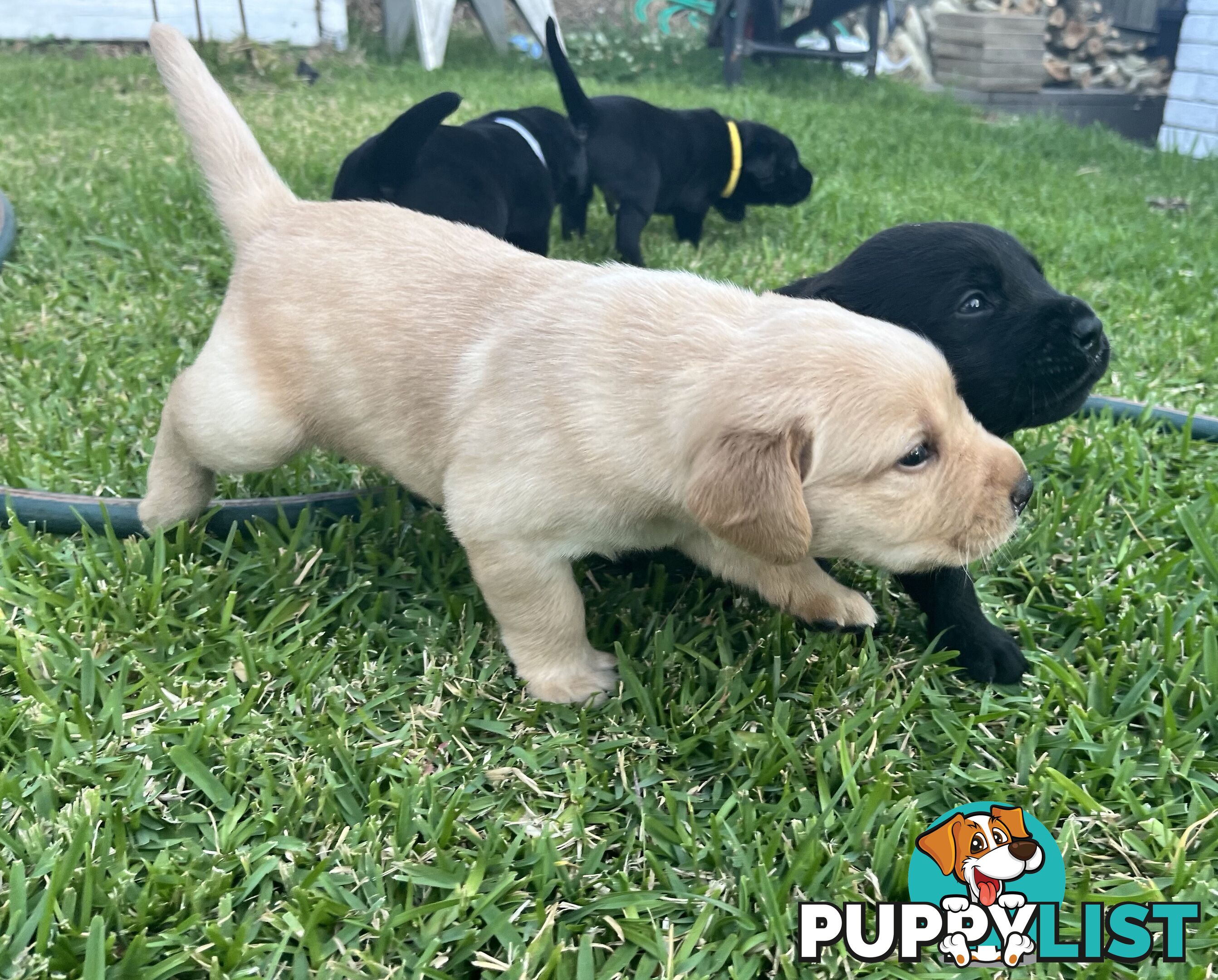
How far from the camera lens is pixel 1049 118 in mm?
10867

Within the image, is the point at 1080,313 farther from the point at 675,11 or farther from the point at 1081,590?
the point at 675,11

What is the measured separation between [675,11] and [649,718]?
15.4 metres

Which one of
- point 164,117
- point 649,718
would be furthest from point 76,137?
point 649,718

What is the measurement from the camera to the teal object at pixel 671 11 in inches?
590

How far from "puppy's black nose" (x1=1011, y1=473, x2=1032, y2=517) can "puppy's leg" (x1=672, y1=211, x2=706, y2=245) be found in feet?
13.4

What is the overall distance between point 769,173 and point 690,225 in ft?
1.82

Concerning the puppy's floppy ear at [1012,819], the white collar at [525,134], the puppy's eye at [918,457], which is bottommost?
the puppy's floppy ear at [1012,819]

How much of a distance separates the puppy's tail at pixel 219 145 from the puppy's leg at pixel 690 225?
345cm

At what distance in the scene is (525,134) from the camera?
4.66 metres

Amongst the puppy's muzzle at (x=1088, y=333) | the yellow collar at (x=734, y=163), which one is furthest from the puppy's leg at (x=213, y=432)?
the yellow collar at (x=734, y=163)

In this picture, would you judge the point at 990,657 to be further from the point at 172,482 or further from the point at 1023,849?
the point at 172,482

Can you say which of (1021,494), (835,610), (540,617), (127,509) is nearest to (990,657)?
(835,610)

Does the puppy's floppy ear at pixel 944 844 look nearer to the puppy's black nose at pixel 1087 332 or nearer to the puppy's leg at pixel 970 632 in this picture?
the puppy's leg at pixel 970 632

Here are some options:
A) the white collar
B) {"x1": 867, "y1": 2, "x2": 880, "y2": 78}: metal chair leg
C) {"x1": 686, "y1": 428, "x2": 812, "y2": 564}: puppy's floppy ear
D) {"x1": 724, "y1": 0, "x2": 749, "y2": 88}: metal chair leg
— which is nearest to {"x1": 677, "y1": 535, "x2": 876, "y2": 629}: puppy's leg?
{"x1": 686, "y1": 428, "x2": 812, "y2": 564}: puppy's floppy ear
